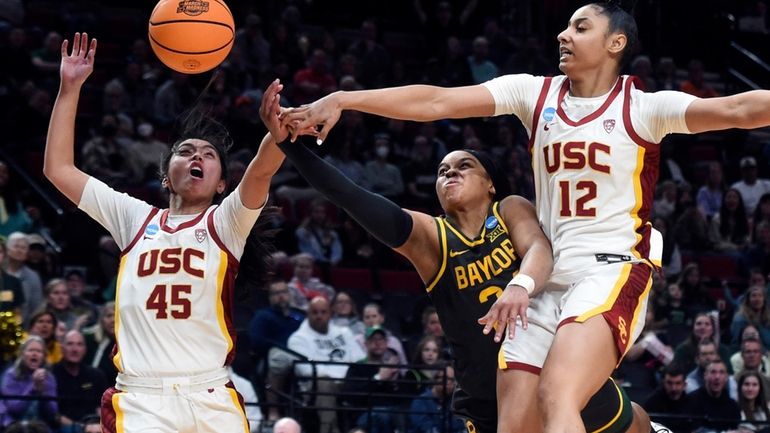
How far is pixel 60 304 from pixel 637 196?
267 inches

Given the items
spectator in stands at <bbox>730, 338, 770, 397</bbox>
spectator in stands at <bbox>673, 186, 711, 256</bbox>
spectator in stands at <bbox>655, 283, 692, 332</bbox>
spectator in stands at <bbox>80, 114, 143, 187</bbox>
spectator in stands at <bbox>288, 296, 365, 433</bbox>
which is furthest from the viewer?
spectator in stands at <bbox>673, 186, 711, 256</bbox>

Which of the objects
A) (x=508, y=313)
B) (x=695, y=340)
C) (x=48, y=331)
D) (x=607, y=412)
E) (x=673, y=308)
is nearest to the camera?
(x=508, y=313)

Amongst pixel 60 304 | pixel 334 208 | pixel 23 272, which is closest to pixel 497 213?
pixel 60 304

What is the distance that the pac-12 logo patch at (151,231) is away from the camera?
6109 mm

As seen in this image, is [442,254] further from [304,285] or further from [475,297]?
[304,285]

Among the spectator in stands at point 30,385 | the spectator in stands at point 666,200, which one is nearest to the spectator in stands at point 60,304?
the spectator in stands at point 30,385

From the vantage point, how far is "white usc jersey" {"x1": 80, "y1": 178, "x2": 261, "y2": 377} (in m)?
5.90

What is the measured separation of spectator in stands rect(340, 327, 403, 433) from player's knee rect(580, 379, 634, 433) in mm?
4286

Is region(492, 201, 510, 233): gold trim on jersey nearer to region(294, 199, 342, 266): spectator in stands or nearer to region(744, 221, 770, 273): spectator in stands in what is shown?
region(294, 199, 342, 266): spectator in stands

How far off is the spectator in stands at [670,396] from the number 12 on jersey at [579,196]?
5.82 metres

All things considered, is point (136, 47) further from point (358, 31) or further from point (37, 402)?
point (37, 402)

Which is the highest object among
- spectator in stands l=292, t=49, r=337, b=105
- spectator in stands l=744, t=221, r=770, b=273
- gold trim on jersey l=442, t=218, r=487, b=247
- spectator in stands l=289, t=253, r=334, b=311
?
spectator in stands l=292, t=49, r=337, b=105

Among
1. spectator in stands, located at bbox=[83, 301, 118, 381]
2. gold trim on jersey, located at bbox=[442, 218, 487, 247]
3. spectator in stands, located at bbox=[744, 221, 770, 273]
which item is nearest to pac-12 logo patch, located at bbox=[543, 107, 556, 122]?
gold trim on jersey, located at bbox=[442, 218, 487, 247]

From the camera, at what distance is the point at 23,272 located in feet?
37.2
